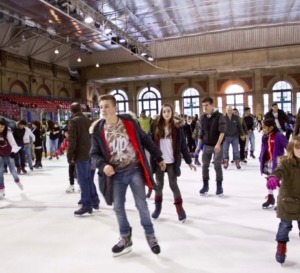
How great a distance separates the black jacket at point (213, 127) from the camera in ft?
16.2

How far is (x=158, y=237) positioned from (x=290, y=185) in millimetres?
1385

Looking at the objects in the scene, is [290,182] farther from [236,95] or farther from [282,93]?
[282,93]

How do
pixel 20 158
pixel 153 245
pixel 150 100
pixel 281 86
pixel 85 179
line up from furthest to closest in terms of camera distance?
pixel 150 100, pixel 281 86, pixel 20 158, pixel 85 179, pixel 153 245

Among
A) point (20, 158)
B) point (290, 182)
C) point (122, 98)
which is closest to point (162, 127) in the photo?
point (290, 182)

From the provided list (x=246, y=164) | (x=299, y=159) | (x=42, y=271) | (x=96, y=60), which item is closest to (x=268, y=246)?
(x=299, y=159)

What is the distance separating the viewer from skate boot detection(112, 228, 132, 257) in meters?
2.95

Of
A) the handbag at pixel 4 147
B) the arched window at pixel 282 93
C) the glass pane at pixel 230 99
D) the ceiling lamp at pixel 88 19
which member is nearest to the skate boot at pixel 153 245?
the handbag at pixel 4 147

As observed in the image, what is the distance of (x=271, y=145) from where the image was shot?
12.9ft

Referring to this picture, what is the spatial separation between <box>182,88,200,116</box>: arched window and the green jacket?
23715 millimetres

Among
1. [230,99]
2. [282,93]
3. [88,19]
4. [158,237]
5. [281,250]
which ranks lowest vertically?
[158,237]

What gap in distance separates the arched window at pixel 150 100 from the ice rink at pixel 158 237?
22.0 meters

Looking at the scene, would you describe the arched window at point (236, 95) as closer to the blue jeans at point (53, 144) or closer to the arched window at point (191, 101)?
the arched window at point (191, 101)

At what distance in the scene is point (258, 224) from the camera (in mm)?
3682

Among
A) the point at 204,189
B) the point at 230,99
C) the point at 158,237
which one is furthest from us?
the point at 230,99
